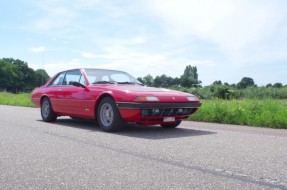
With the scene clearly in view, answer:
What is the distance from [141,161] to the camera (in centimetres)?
414

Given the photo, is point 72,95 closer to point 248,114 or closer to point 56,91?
point 56,91

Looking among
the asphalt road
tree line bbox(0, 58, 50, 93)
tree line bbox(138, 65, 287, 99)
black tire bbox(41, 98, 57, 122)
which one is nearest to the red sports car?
black tire bbox(41, 98, 57, 122)

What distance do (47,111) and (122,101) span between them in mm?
3286

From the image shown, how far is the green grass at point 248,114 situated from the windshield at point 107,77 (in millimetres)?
2826

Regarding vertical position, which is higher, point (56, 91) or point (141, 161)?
point (56, 91)

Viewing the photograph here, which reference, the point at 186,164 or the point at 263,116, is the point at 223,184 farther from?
the point at 263,116

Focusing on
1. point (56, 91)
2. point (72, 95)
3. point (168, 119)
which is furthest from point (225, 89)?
point (168, 119)

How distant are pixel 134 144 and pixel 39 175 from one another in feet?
6.58

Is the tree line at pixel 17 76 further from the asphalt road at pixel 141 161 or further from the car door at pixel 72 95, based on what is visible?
the asphalt road at pixel 141 161

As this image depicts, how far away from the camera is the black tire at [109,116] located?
6.51 metres

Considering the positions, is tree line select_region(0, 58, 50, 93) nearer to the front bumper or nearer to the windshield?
the windshield

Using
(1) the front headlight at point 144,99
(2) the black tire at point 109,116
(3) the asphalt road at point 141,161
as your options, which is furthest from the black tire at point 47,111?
(1) the front headlight at point 144,99

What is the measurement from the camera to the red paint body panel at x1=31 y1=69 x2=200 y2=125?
6250 millimetres

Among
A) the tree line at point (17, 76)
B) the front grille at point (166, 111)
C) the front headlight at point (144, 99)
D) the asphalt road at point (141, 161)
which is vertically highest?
the tree line at point (17, 76)
